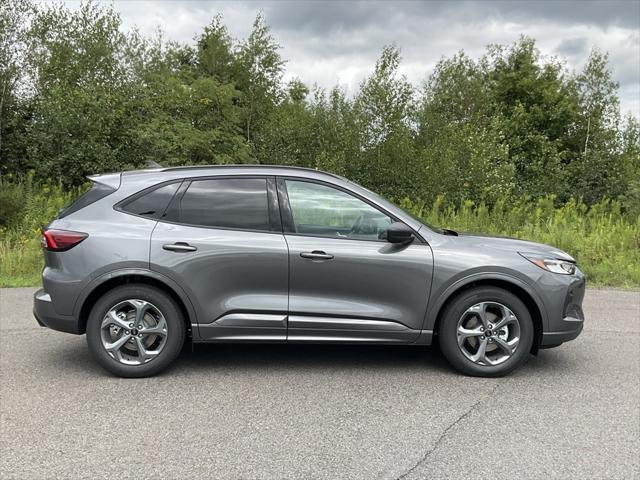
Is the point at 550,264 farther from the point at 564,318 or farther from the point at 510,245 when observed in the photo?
the point at 564,318

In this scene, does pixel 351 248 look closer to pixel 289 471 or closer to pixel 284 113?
pixel 289 471

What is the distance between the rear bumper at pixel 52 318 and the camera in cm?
453

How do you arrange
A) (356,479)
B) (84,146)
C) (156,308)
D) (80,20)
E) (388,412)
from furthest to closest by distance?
(80,20) → (84,146) → (156,308) → (388,412) → (356,479)

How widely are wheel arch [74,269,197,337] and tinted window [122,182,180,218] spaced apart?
513 mm

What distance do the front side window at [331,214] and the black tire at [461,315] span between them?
34.6 inches

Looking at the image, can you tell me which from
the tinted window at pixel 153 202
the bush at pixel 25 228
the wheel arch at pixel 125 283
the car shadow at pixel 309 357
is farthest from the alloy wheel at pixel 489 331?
the bush at pixel 25 228

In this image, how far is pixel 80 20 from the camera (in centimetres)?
2192

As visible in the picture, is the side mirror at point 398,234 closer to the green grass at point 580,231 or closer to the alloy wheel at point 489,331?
the alloy wheel at point 489,331

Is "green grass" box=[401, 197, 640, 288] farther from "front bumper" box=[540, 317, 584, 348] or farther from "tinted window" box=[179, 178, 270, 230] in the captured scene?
"tinted window" box=[179, 178, 270, 230]

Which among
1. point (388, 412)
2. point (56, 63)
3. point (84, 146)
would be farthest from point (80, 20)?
point (388, 412)

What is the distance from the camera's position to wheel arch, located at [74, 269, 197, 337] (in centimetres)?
448

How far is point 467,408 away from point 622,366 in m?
1.98

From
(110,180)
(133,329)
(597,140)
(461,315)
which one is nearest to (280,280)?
(133,329)

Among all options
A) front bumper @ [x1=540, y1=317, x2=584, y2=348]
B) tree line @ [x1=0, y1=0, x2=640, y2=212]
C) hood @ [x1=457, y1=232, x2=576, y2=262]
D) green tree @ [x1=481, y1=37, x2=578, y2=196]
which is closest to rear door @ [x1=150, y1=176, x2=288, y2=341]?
hood @ [x1=457, y1=232, x2=576, y2=262]
